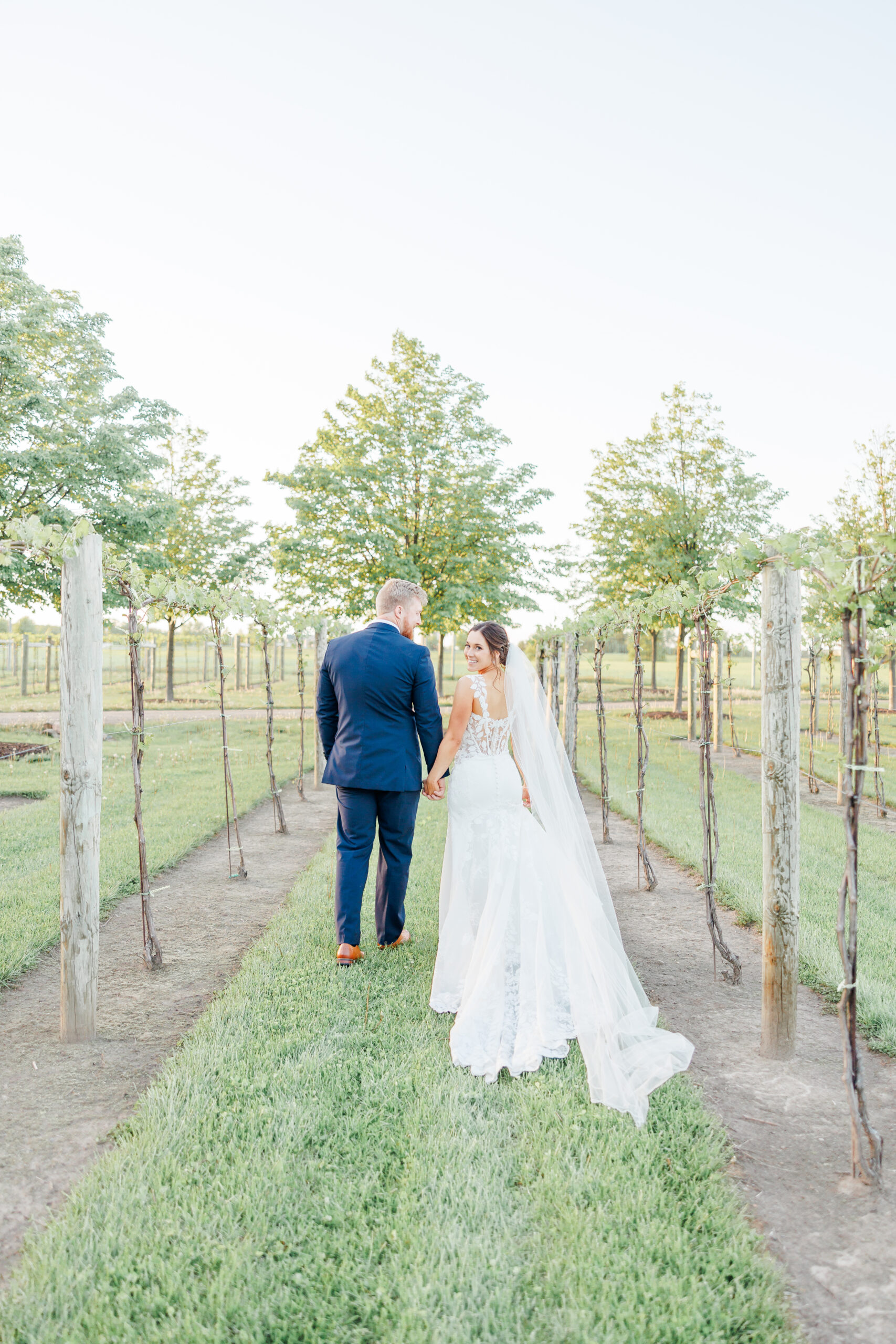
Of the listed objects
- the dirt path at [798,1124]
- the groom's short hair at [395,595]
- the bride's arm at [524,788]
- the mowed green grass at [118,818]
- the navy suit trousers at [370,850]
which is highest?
the groom's short hair at [395,595]

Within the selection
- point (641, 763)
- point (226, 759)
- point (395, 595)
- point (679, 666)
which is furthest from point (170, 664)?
point (395, 595)

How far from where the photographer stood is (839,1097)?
3260 millimetres

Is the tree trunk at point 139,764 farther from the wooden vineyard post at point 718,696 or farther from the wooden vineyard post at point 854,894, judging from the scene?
the wooden vineyard post at point 718,696

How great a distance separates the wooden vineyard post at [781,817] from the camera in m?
3.59

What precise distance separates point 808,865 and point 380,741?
14.3ft

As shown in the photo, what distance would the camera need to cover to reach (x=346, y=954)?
4496 mm

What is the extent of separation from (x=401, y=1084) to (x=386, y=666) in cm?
216

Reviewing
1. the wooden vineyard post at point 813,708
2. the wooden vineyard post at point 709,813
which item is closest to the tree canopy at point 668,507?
the wooden vineyard post at point 813,708

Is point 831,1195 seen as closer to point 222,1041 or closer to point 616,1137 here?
point 616,1137

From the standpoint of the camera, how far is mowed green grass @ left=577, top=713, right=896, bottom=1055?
173 inches

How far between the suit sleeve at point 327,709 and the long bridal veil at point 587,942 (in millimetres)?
1068

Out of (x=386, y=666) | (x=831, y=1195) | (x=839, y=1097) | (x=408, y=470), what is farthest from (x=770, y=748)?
(x=408, y=470)

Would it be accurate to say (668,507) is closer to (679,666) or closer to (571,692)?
(679,666)

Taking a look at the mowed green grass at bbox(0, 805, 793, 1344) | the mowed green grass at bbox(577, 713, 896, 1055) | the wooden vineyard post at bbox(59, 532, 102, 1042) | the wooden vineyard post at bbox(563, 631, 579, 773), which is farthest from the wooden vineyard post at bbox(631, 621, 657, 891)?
the wooden vineyard post at bbox(563, 631, 579, 773)
